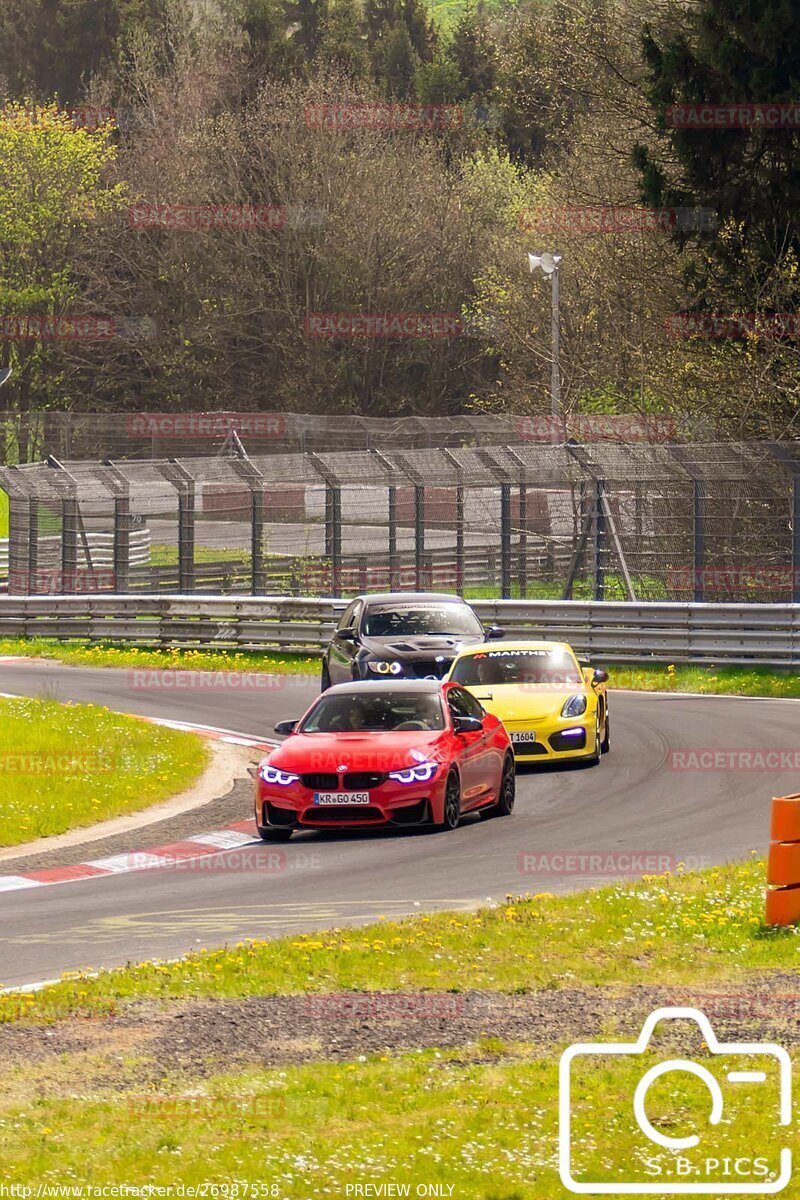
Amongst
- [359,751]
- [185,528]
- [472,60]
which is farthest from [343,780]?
[472,60]


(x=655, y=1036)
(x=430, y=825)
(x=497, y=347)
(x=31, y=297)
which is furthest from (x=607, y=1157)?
(x=31, y=297)

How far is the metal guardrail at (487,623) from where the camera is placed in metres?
29.5

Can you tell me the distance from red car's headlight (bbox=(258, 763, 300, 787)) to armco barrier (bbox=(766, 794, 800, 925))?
5817 millimetres

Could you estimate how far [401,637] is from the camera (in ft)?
80.6

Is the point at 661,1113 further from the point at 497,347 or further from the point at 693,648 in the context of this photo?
the point at 497,347

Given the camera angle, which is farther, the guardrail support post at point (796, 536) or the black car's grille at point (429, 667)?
the guardrail support post at point (796, 536)

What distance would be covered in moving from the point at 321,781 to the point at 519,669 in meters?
5.18

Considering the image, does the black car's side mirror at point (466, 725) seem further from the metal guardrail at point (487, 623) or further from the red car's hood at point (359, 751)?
the metal guardrail at point (487, 623)

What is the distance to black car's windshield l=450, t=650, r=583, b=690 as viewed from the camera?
21.2 m

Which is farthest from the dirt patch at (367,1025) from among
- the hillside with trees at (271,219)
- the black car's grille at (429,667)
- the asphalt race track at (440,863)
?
the hillside with trees at (271,219)

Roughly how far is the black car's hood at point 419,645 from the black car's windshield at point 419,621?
13 cm

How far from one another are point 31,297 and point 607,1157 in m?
72.7

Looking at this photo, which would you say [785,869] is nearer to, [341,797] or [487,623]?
[341,797]

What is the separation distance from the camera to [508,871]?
14.8 metres
